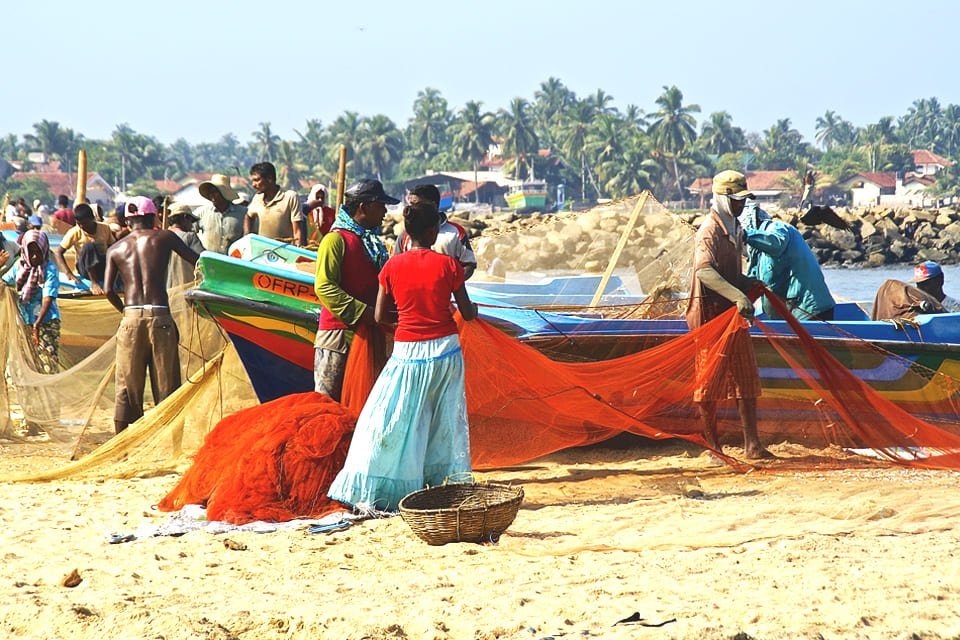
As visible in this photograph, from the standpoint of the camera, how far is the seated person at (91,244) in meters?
10.3

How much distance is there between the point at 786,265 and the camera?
327 inches

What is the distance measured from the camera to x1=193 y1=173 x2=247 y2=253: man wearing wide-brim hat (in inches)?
424

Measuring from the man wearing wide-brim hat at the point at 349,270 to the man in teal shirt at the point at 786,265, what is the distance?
8.94 ft

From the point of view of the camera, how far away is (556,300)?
32.9 ft

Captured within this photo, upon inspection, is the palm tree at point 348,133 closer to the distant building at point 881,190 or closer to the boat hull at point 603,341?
the distant building at point 881,190

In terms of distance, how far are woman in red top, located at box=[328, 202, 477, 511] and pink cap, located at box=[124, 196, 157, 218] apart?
2.77 m

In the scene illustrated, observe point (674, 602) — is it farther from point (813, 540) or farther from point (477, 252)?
point (477, 252)

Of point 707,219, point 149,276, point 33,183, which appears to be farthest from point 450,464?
point 33,183

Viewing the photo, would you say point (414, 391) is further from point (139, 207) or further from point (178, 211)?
point (178, 211)

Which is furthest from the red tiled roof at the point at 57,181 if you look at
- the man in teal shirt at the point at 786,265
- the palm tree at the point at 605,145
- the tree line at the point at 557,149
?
the man in teal shirt at the point at 786,265

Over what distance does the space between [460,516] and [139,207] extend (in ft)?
13.1

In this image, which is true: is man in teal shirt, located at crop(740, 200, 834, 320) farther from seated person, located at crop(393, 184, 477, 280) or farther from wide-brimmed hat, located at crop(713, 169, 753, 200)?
seated person, located at crop(393, 184, 477, 280)

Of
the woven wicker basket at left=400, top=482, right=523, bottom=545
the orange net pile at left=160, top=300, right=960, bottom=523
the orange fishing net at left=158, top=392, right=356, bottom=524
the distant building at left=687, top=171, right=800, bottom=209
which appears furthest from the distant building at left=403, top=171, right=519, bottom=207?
the woven wicker basket at left=400, top=482, right=523, bottom=545

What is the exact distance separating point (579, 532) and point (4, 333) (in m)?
5.36
